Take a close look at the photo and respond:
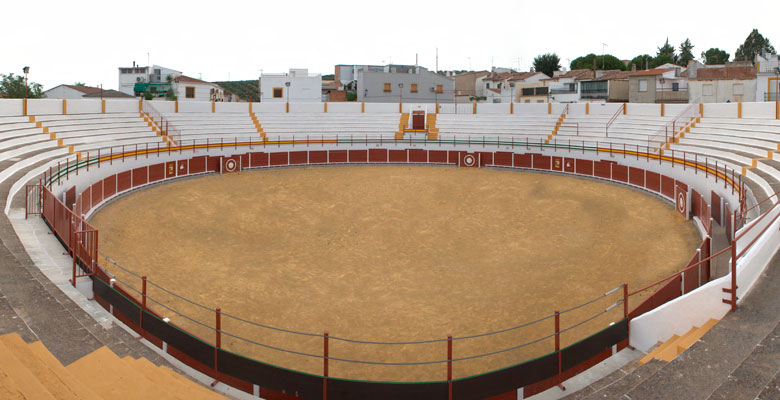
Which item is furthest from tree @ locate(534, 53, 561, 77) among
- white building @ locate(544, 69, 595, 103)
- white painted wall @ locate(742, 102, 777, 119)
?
white painted wall @ locate(742, 102, 777, 119)

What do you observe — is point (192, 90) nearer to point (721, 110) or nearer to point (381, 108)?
point (381, 108)

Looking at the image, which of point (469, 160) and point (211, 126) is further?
point (211, 126)

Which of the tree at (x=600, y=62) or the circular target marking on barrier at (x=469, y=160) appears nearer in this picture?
the circular target marking on barrier at (x=469, y=160)

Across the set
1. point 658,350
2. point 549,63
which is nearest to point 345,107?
point 658,350

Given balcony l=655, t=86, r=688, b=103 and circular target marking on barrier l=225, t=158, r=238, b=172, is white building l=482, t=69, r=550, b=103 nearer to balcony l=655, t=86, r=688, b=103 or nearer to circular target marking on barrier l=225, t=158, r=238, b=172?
balcony l=655, t=86, r=688, b=103

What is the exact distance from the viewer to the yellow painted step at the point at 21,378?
17.4 feet

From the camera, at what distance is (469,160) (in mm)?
38000

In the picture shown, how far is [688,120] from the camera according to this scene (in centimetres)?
3619

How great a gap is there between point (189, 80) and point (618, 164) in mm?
52917

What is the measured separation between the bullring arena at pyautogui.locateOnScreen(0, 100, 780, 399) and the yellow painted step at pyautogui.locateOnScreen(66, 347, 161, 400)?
162cm

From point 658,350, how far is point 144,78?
78447 mm

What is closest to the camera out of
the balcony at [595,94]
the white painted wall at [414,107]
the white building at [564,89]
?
the white painted wall at [414,107]

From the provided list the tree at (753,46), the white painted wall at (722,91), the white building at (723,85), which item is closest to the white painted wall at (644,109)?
the white building at (723,85)

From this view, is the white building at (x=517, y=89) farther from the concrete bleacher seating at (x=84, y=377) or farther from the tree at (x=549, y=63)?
the concrete bleacher seating at (x=84, y=377)
